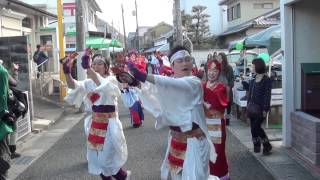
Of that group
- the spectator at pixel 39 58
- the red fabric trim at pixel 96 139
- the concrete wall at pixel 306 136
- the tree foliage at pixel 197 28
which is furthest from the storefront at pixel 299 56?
the tree foliage at pixel 197 28

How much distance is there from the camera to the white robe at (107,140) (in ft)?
21.7

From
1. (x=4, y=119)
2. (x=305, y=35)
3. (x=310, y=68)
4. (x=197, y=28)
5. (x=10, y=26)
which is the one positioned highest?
(x=197, y=28)

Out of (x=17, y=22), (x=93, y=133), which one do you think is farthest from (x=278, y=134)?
(x=17, y=22)

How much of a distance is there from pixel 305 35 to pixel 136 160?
12.6 feet

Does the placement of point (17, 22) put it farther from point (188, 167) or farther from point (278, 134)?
point (188, 167)

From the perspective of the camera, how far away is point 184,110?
4.84m

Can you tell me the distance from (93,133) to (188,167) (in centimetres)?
217

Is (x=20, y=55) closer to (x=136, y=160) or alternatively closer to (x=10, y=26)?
(x=136, y=160)

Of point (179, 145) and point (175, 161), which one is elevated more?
point (179, 145)

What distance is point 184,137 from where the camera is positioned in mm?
4984

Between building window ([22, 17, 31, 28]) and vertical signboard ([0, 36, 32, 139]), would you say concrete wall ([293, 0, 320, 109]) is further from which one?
building window ([22, 17, 31, 28])

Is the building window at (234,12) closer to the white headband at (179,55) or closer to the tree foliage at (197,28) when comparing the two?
the tree foliage at (197,28)

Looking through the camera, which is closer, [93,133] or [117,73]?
[117,73]

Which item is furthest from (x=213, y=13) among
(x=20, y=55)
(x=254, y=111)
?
(x=254, y=111)
